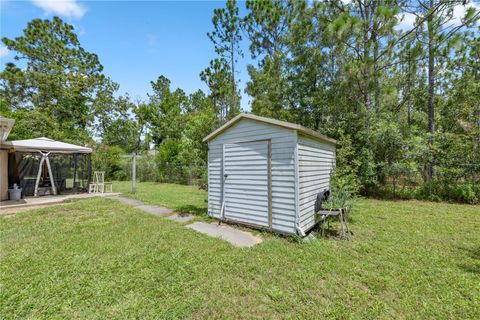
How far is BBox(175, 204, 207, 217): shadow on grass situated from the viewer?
19.0ft

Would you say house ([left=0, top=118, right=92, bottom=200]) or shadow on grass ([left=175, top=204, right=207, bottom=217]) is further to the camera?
house ([left=0, top=118, right=92, bottom=200])

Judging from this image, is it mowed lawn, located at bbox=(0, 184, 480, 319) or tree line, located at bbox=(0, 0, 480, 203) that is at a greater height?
tree line, located at bbox=(0, 0, 480, 203)

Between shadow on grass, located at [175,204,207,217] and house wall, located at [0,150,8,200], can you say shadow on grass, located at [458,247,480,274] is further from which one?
house wall, located at [0,150,8,200]

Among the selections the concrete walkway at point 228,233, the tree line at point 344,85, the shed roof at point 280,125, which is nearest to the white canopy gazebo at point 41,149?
the tree line at point 344,85

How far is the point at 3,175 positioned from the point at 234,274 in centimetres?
988

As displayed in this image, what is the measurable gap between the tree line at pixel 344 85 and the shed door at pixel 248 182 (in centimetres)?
259

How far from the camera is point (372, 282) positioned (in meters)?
2.51

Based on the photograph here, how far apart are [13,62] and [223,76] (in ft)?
50.3

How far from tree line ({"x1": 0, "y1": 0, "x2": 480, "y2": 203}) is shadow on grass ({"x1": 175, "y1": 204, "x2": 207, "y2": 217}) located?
3.98 metres

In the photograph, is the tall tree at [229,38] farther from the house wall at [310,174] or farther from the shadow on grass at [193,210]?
the house wall at [310,174]

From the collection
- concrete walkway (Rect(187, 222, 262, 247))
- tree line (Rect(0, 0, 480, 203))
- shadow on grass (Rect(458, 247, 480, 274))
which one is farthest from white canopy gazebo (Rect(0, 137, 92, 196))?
shadow on grass (Rect(458, 247, 480, 274))

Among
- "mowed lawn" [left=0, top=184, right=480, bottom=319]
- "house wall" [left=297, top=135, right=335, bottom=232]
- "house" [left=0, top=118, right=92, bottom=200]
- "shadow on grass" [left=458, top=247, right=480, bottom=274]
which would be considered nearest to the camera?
→ "mowed lawn" [left=0, top=184, right=480, bottom=319]

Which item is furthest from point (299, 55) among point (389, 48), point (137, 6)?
point (137, 6)

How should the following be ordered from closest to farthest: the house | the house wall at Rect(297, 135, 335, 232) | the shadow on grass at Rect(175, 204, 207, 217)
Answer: the house wall at Rect(297, 135, 335, 232)
the shadow on grass at Rect(175, 204, 207, 217)
the house
